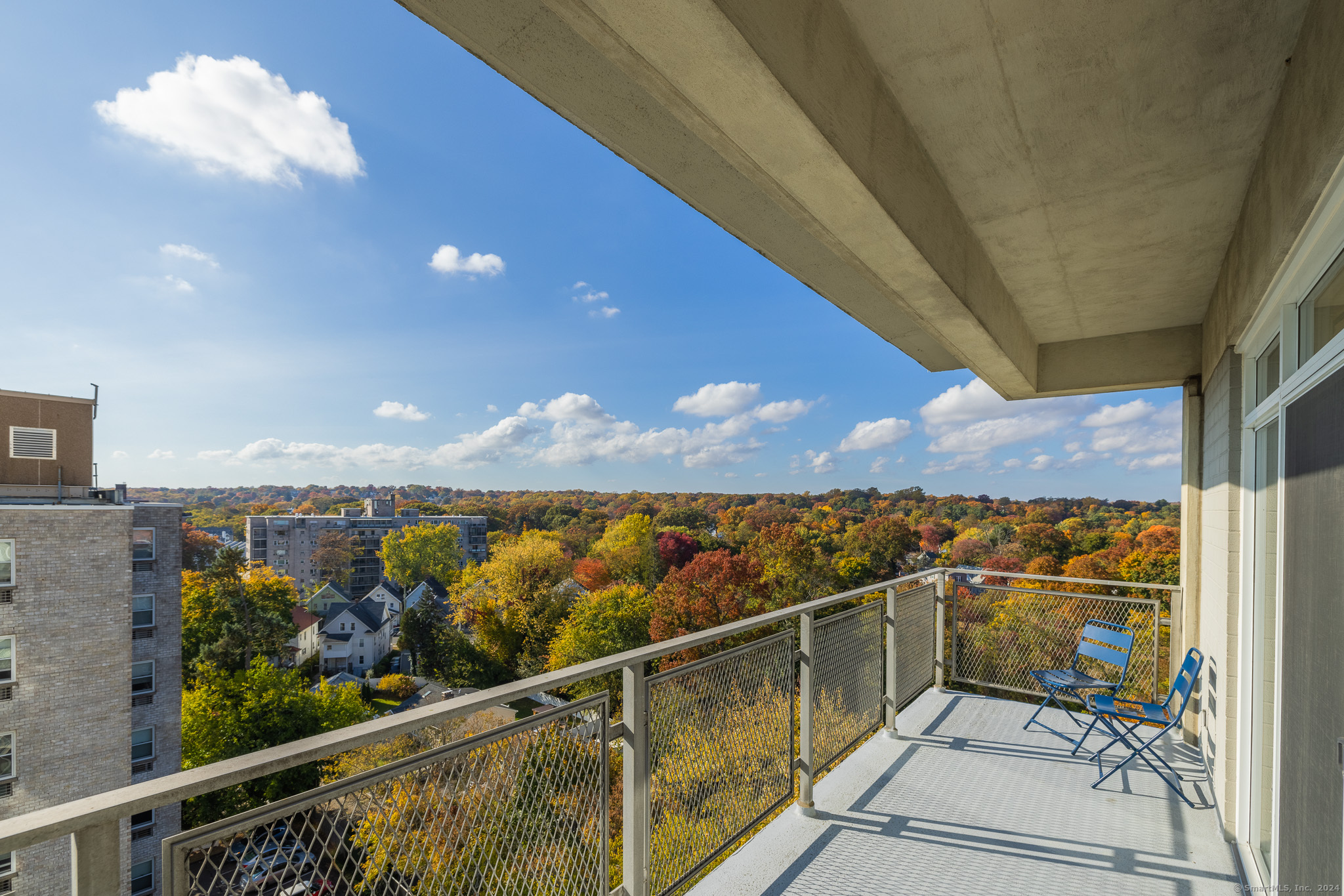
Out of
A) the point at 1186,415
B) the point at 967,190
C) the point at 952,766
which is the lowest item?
the point at 952,766

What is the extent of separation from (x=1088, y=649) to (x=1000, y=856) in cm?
214

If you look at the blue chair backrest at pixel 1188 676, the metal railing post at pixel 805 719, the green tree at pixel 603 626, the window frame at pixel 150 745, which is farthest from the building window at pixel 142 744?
the blue chair backrest at pixel 1188 676

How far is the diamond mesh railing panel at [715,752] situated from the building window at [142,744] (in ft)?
82.0

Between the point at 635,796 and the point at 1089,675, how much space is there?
11.9 feet

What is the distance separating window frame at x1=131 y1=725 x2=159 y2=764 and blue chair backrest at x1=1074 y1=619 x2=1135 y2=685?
85.0ft

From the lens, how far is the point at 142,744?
1955 cm

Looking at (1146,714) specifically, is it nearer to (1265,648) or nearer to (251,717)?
(1265,648)

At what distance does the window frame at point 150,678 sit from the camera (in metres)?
19.4

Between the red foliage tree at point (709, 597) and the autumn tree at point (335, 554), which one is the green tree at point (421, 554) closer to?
the autumn tree at point (335, 554)

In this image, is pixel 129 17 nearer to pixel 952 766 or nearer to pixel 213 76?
pixel 213 76

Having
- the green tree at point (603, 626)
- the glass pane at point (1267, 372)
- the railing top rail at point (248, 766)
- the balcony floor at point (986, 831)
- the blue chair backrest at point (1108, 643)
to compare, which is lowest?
the green tree at point (603, 626)

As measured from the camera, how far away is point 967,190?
92.5 inches

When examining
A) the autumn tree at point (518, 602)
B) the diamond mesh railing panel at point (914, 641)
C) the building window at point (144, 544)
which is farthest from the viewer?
the autumn tree at point (518, 602)

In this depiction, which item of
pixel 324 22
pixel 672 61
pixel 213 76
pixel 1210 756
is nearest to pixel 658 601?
pixel 1210 756
